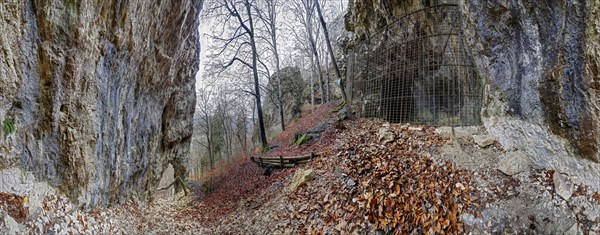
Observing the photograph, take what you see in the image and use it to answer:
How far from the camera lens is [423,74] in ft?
30.7

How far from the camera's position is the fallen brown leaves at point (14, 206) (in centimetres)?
324

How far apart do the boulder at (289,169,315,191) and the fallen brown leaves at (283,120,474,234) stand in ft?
0.71

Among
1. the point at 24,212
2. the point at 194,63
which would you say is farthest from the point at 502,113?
the point at 194,63

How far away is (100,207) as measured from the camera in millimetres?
5492

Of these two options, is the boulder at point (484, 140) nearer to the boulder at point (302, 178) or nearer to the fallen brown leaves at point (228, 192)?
the boulder at point (302, 178)

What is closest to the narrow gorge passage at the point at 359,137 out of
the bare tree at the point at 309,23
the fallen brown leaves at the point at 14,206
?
the fallen brown leaves at the point at 14,206

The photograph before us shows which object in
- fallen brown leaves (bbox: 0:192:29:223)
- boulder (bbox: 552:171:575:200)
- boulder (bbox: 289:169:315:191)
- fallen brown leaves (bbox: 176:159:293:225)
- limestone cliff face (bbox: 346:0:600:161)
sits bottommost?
fallen brown leaves (bbox: 176:159:293:225)

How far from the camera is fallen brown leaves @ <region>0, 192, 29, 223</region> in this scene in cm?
324

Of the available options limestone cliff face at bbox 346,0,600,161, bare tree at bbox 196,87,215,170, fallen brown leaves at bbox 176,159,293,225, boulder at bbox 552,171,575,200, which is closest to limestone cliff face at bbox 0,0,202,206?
fallen brown leaves at bbox 176,159,293,225

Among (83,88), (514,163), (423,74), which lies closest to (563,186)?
(514,163)

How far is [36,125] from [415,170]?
5.94m

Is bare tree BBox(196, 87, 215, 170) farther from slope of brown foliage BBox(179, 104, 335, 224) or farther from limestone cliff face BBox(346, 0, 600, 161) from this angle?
limestone cliff face BBox(346, 0, 600, 161)

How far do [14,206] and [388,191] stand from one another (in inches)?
202

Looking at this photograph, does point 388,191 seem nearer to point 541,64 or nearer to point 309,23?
point 541,64
